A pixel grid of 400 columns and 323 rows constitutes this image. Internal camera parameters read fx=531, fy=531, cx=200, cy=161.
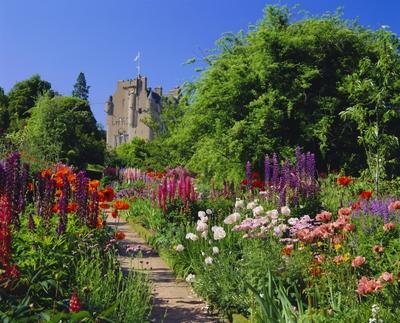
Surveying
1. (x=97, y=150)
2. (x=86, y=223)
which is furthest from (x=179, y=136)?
(x=97, y=150)

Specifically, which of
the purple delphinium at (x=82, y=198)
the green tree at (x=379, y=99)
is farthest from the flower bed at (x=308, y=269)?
the green tree at (x=379, y=99)

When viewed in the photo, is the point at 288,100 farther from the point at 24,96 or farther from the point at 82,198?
the point at 24,96

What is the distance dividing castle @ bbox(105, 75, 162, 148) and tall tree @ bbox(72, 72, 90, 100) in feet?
19.6

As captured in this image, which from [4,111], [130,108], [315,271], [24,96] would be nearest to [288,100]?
[315,271]

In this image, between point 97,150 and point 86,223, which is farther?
point 97,150

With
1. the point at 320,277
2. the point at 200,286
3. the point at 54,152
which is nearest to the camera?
the point at 320,277

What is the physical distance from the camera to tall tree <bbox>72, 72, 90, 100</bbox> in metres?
70.1

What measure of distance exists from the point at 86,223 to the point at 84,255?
0.41 metres

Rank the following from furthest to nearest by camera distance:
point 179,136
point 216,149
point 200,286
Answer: point 179,136 → point 216,149 → point 200,286

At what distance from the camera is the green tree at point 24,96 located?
1599 inches

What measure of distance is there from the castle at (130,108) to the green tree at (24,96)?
14.1m

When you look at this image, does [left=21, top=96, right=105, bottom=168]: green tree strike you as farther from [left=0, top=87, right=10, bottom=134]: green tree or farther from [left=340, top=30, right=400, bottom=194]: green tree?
[left=0, top=87, right=10, bottom=134]: green tree

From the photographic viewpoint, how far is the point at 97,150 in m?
27.9

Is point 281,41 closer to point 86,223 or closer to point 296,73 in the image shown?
point 296,73
